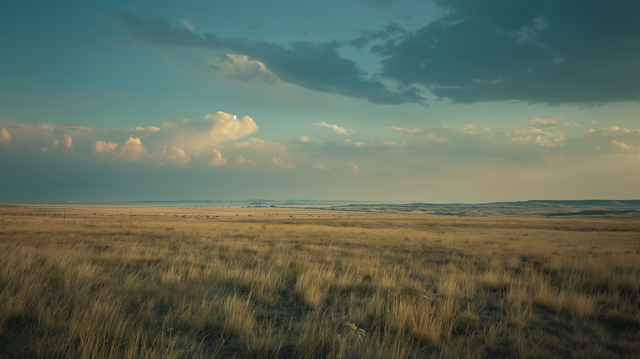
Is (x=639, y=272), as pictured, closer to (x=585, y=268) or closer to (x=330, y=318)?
(x=585, y=268)

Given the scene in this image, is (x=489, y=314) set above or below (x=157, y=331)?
below

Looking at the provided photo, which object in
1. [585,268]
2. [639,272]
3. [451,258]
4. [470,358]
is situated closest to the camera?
[470,358]

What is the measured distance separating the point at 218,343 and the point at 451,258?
13.7 m

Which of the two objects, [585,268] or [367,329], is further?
[585,268]

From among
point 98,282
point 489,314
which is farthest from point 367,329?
point 98,282

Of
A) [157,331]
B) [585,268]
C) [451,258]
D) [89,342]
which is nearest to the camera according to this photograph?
[89,342]

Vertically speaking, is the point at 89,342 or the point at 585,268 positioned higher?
the point at 89,342

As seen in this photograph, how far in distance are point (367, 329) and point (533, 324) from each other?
335 cm

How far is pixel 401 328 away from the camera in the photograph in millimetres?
5109

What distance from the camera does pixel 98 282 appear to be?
6.91 meters

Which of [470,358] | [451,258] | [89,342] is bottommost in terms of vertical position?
[451,258]

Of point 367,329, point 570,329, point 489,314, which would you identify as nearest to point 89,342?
point 367,329

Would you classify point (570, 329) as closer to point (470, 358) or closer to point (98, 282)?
point (470, 358)

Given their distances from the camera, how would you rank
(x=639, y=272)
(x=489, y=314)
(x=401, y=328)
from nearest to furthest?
(x=401, y=328), (x=489, y=314), (x=639, y=272)
